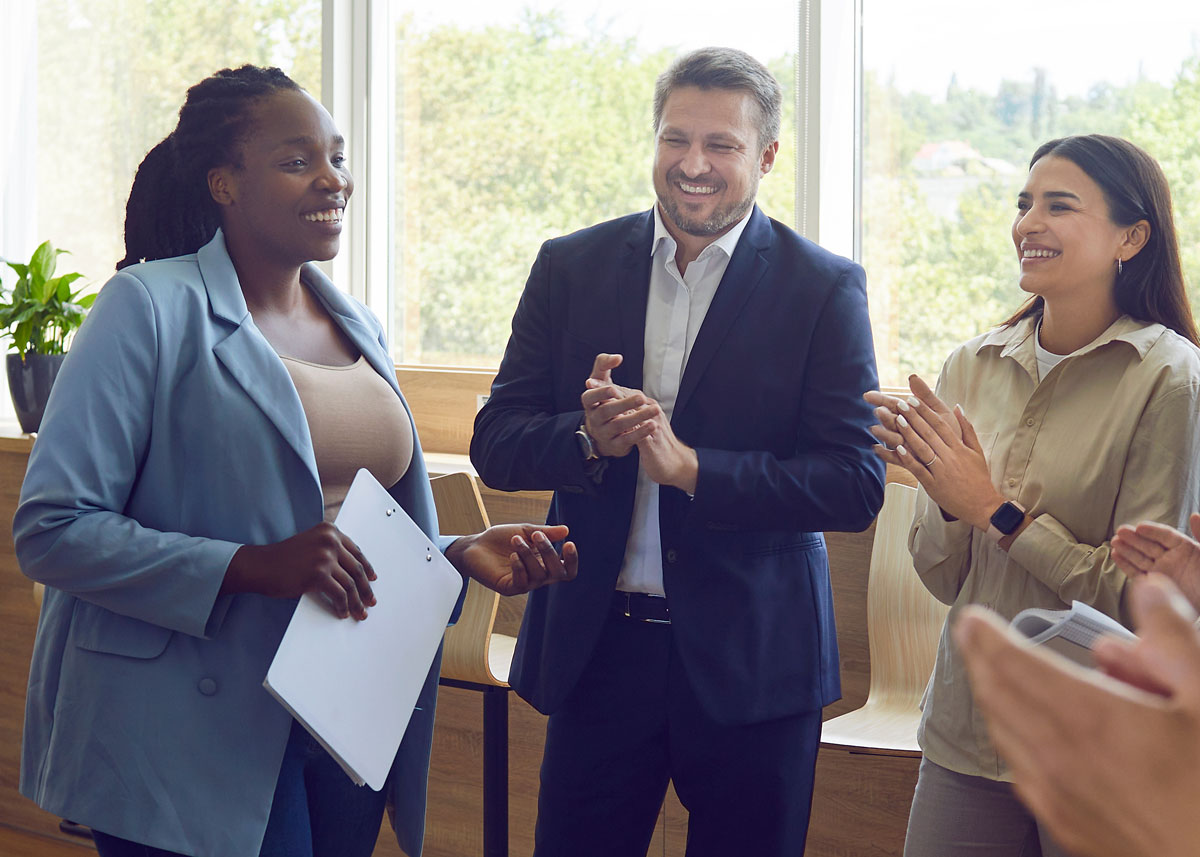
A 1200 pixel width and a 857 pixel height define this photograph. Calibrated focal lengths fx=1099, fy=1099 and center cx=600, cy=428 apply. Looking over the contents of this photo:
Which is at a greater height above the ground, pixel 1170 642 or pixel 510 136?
pixel 510 136

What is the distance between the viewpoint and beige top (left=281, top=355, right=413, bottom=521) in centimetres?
147

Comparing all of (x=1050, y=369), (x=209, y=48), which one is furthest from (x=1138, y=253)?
(x=209, y=48)

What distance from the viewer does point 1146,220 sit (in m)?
1.77

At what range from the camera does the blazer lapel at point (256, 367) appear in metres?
1.37

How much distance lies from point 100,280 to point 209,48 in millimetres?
996

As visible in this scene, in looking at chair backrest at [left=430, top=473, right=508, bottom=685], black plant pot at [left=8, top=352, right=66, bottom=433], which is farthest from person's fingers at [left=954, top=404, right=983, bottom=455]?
black plant pot at [left=8, top=352, right=66, bottom=433]

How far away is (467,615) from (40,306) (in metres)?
1.96

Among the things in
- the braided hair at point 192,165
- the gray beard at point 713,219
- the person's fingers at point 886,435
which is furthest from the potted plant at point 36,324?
the person's fingers at point 886,435

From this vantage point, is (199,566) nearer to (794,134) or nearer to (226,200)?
(226,200)

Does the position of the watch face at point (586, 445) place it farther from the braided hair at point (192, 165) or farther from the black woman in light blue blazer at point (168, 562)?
the braided hair at point (192, 165)

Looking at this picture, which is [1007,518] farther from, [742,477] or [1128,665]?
[1128,665]

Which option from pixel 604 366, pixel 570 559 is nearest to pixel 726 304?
pixel 604 366

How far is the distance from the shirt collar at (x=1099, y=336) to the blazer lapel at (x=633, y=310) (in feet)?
1.98

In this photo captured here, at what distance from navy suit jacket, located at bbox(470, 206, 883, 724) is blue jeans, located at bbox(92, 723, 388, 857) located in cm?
33
